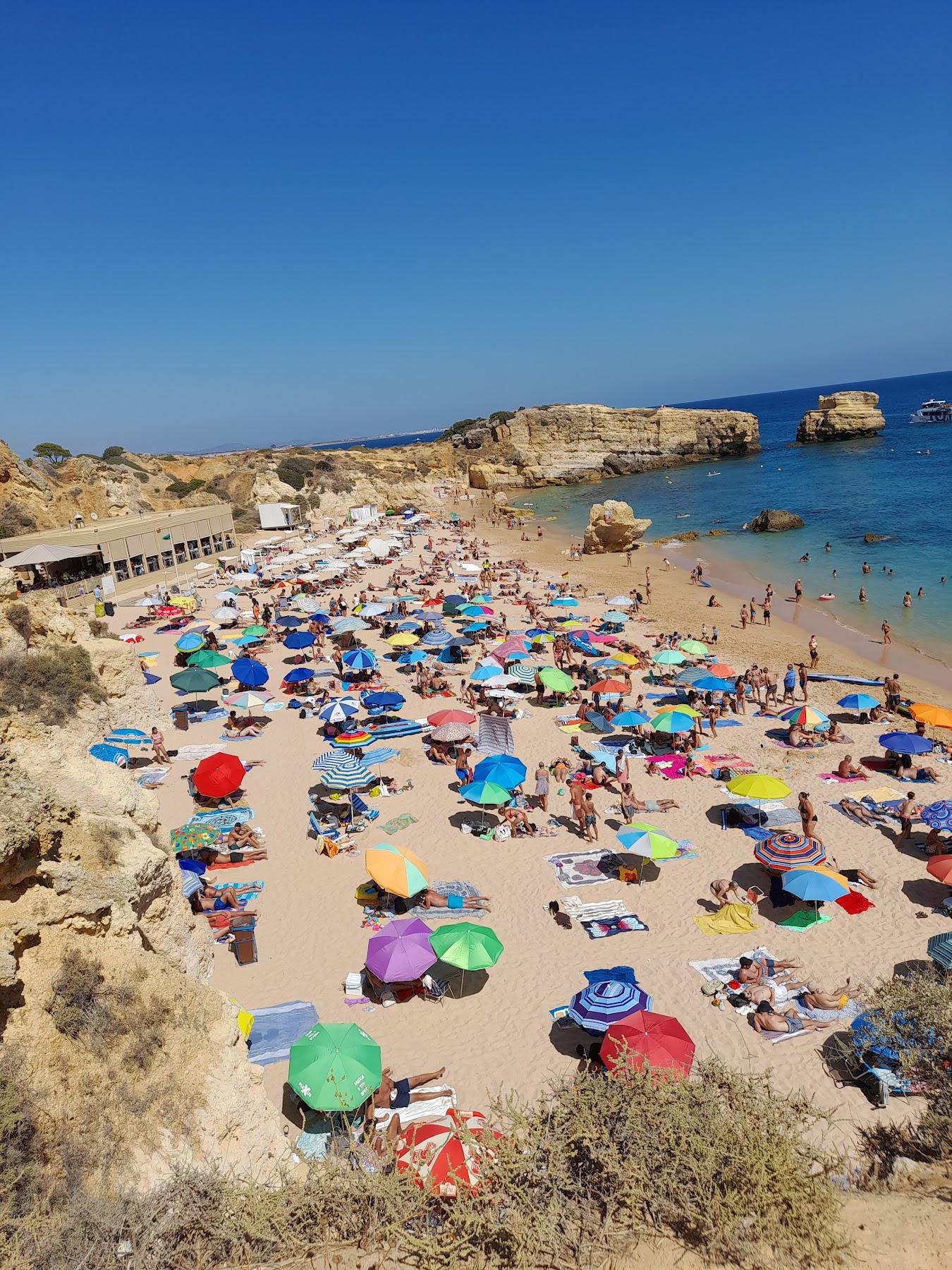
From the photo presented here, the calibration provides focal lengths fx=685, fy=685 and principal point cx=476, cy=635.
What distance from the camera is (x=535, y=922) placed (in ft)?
28.8

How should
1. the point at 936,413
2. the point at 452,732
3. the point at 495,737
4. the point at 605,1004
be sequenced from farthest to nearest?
the point at 936,413 < the point at 495,737 < the point at 452,732 < the point at 605,1004

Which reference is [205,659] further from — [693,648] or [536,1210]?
[536,1210]

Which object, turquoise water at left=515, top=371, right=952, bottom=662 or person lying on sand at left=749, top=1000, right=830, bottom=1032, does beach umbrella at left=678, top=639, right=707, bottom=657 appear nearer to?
turquoise water at left=515, top=371, right=952, bottom=662

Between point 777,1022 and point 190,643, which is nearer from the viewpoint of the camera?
point 777,1022

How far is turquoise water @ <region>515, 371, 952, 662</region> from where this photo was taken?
25484mm

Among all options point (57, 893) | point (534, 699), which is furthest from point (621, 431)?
point (57, 893)

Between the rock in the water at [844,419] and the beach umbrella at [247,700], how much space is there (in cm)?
8593

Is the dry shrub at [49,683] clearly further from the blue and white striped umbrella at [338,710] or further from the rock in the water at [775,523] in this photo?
the rock in the water at [775,523]

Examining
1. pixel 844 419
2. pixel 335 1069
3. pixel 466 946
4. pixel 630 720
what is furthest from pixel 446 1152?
pixel 844 419

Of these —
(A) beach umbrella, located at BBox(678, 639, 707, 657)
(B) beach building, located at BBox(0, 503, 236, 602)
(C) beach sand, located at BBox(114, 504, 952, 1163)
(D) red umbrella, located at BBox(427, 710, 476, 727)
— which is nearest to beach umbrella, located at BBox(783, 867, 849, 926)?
(C) beach sand, located at BBox(114, 504, 952, 1163)

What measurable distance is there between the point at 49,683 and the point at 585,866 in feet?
33.0

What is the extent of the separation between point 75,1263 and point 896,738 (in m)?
13.2

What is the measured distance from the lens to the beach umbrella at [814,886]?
8234 mm

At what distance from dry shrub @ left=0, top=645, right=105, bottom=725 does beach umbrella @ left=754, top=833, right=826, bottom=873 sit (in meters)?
11.4
